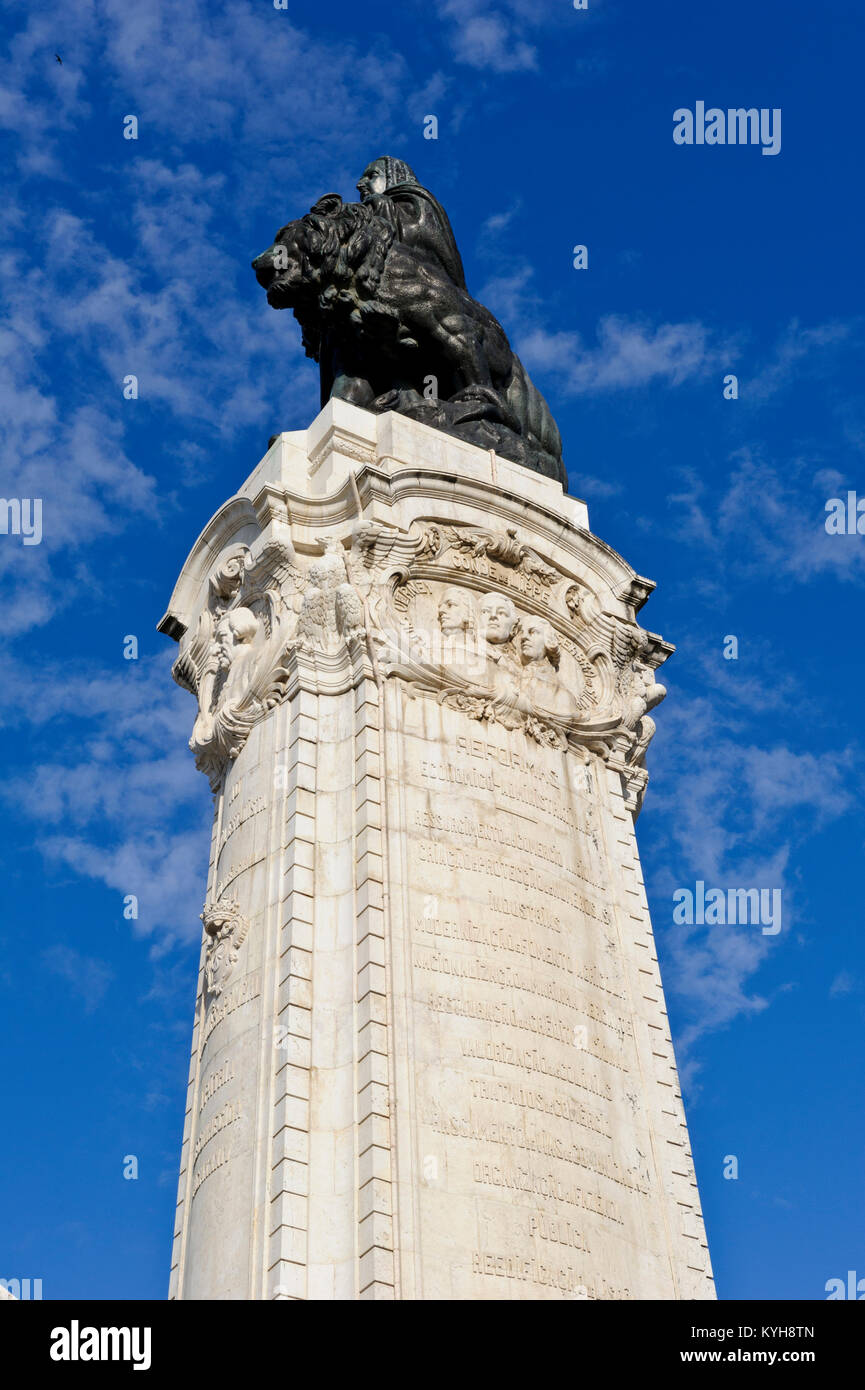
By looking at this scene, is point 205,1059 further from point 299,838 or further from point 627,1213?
point 627,1213

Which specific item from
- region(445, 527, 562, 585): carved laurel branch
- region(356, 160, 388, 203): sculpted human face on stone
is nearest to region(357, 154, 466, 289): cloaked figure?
region(356, 160, 388, 203): sculpted human face on stone

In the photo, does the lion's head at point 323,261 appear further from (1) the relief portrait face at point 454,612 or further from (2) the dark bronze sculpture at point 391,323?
(1) the relief portrait face at point 454,612

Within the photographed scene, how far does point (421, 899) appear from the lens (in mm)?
17938

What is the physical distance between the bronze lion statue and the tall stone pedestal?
200 centimetres

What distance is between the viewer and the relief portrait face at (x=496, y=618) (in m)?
20.5

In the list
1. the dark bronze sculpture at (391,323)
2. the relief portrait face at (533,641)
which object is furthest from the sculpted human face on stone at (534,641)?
the dark bronze sculpture at (391,323)

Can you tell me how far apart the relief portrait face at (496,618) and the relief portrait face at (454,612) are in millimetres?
213

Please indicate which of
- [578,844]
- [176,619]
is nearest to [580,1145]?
[578,844]

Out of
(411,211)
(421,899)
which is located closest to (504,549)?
(421,899)

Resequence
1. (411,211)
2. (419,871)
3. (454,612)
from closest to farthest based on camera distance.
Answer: (419,871) < (454,612) < (411,211)

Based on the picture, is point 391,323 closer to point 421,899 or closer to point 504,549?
point 504,549

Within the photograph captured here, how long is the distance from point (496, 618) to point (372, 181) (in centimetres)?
1005

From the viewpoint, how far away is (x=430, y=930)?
58.1 ft

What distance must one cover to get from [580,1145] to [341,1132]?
2.71 meters
